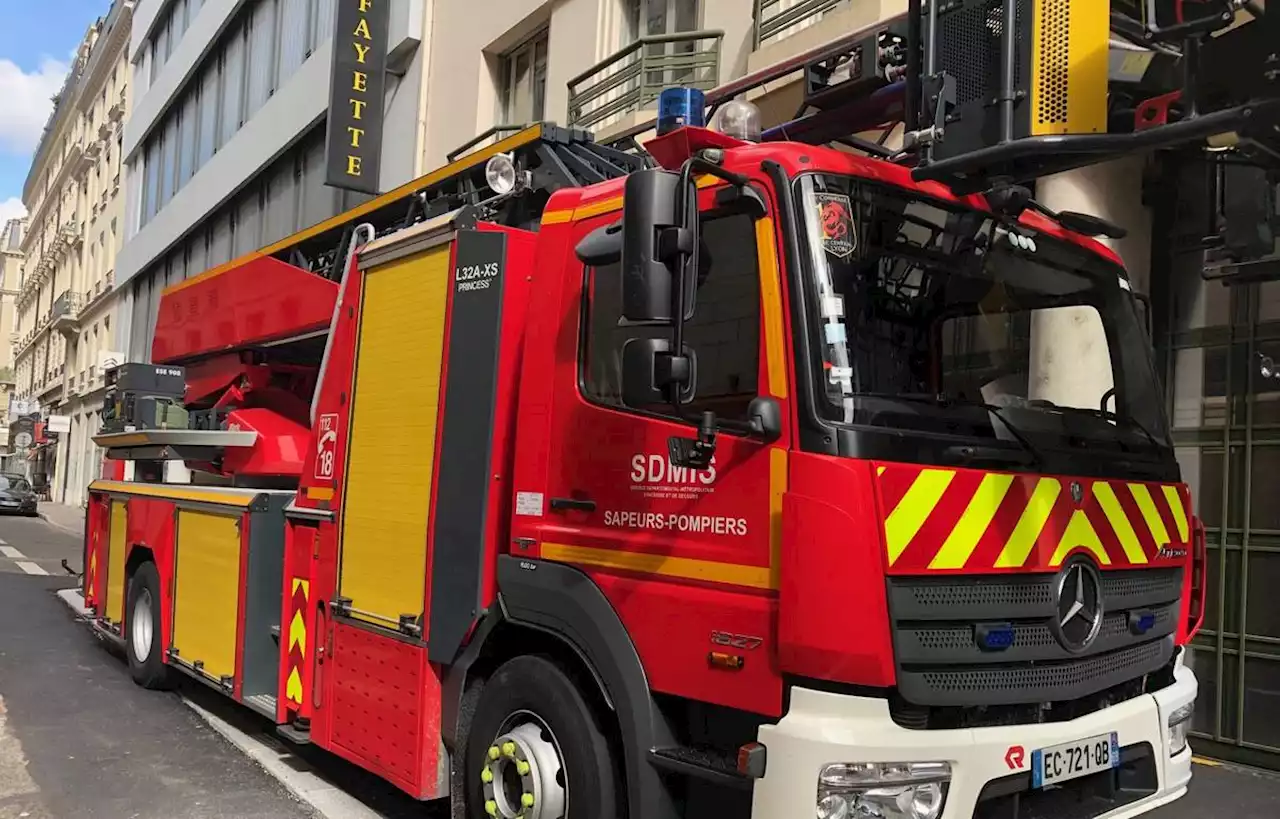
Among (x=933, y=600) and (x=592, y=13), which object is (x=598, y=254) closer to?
(x=933, y=600)

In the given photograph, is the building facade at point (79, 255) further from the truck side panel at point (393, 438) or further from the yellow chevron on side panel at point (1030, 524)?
the yellow chevron on side panel at point (1030, 524)

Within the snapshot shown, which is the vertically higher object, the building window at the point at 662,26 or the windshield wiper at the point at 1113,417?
the building window at the point at 662,26

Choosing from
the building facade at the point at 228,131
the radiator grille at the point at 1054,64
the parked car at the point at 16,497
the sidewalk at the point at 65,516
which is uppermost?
the building facade at the point at 228,131

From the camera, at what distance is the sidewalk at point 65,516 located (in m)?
27.6

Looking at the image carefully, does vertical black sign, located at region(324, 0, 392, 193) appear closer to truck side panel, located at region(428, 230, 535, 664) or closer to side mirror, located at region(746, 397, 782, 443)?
truck side panel, located at region(428, 230, 535, 664)

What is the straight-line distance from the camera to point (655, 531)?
3465 millimetres

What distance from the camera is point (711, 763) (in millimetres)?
3148

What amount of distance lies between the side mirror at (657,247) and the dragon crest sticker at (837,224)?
402 millimetres

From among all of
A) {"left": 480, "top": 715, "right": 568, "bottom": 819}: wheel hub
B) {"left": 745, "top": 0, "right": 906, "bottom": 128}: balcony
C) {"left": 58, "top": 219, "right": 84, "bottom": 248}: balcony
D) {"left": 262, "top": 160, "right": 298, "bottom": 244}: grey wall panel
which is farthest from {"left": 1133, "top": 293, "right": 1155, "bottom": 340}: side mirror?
{"left": 58, "top": 219, "right": 84, "bottom": 248}: balcony

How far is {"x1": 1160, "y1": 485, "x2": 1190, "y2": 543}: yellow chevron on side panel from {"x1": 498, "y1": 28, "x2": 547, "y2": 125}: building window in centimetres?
982

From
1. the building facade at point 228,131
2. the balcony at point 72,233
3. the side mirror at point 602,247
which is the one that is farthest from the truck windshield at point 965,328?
the balcony at point 72,233

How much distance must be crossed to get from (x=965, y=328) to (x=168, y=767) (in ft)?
15.8

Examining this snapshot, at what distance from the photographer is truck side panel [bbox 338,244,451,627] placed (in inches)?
176

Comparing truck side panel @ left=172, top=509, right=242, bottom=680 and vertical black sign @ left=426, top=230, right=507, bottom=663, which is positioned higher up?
vertical black sign @ left=426, top=230, right=507, bottom=663
